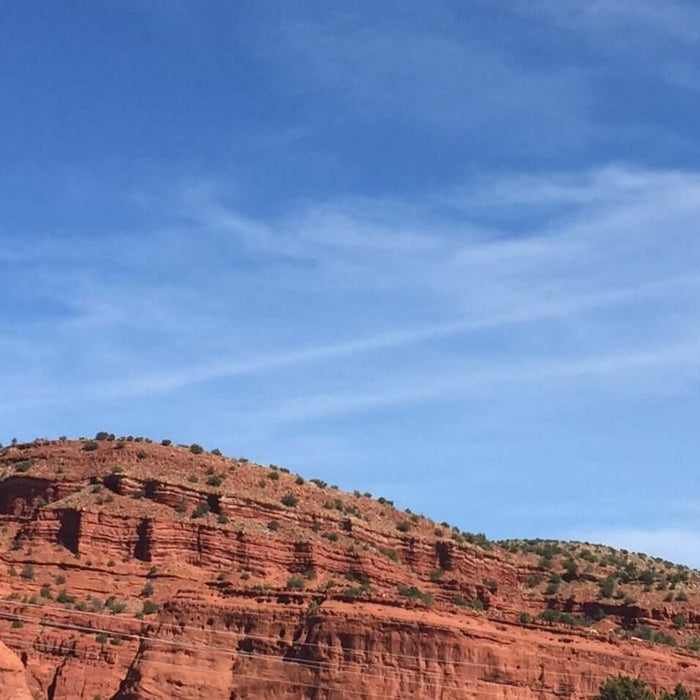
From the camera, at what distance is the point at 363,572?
6378 cm

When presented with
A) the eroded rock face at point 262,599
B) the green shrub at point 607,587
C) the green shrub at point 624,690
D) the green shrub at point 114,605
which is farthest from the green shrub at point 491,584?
the green shrub at point 114,605

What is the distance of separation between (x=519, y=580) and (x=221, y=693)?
3014cm

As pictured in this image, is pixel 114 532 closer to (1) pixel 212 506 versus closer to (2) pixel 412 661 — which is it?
(1) pixel 212 506

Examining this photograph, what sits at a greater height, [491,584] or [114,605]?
[491,584]

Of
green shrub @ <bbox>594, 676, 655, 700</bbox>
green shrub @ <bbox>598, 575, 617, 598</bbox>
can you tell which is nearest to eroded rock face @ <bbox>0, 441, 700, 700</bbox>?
green shrub @ <bbox>598, 575, 617, 598</bbox>

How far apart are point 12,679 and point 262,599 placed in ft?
31.4

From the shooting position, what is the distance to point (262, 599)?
53.2 meters

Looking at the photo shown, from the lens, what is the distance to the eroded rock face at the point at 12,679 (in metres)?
46.5

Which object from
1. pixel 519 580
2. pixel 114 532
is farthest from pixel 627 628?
pixel 114 532

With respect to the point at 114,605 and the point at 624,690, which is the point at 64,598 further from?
the point at 624,690

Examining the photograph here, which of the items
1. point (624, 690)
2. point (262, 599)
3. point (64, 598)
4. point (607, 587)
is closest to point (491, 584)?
point (607, 587)

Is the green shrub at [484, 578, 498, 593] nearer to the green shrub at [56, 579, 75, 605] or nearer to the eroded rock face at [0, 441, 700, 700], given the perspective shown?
the eroded rock face at [0, 441, 700, 700]

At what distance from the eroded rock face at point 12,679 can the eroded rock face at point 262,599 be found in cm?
9

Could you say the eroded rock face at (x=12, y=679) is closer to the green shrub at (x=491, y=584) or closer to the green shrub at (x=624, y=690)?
the green shrub at (x=624, y=690)
